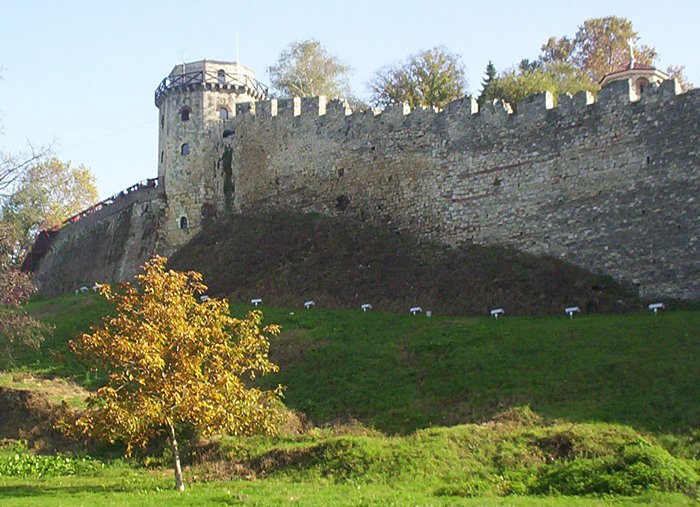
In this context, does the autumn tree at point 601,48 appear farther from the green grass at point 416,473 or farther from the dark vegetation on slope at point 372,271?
the green grass at point 416,473

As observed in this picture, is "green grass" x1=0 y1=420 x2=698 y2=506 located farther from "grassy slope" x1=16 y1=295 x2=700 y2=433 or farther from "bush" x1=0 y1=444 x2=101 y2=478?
"grassy slope" x1=16 y1=295 x2=700 y2=433

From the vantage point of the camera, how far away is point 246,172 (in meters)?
45.8

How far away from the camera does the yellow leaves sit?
20.1 metres

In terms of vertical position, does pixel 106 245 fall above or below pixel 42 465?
above

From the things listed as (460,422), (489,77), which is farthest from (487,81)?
(460,422)

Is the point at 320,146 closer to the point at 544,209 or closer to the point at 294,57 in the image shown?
the point at 544,209

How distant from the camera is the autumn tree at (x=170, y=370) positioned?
66.1 ft

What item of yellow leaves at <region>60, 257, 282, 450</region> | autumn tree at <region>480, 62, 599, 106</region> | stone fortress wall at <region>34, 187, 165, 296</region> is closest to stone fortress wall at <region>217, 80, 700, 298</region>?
stone fortress wall at <region>34, 187, 165, 296</region>

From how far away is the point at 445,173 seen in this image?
37.9 metres

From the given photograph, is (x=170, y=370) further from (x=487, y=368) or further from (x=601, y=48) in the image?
(x=601, y=48)

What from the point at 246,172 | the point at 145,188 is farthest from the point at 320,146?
the point at 145,188

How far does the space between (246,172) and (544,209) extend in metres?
16.0

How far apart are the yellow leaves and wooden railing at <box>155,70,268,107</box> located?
27848 mm

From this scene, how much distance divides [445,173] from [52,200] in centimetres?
3819
